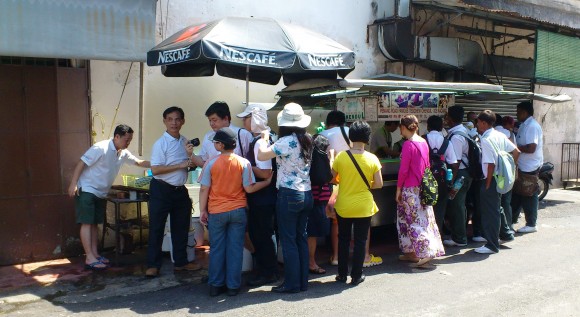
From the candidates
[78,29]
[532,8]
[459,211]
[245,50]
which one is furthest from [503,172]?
[532,8]

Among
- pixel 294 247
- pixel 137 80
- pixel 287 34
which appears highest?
pixel 287 34

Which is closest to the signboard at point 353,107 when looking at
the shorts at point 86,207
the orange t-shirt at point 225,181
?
the orange t-shirt at point 225,181

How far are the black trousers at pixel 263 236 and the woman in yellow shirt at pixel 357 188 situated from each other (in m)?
0.74

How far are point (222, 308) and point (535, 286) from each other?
3320 millimetres

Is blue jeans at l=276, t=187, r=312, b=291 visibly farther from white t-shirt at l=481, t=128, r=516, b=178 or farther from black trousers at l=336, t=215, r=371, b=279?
white t-shirt at l=481, t=128, r=516, b=178

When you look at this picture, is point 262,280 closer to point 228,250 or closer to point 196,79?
point 228,250

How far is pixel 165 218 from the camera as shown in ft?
20.5

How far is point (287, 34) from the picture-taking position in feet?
23.0

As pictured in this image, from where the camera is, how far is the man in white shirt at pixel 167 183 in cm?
611

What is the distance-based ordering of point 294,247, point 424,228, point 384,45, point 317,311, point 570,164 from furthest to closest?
point 570,164, point 384,45, point 424,228, point 294,247, point 317,311

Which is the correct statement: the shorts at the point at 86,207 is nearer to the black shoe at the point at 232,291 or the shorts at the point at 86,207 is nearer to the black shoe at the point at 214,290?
the black shoe at the point at 214,290

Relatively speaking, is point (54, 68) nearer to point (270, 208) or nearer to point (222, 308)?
point (270, 208)

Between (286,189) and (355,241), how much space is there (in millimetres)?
1025

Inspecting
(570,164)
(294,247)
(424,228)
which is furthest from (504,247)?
(570,164)
